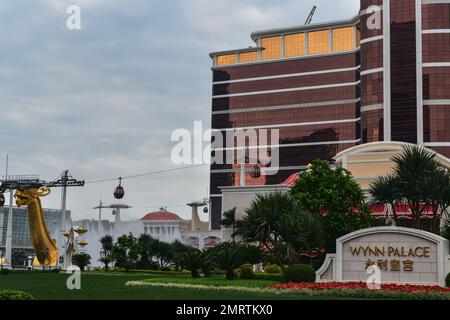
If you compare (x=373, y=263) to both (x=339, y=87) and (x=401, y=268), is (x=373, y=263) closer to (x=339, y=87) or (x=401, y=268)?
(x=401, y=268)

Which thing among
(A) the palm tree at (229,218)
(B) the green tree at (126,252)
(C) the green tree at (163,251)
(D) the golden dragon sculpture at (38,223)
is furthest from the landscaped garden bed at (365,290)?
(D) the golden dragon sculpture at (38,223)

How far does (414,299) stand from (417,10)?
241 ft

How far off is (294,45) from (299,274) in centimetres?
9585

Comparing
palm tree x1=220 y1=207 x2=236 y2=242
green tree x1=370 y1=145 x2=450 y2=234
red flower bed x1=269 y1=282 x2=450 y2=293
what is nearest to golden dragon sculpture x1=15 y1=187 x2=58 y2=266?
palm tree x1=220 y1=207 x2=236 y2=242

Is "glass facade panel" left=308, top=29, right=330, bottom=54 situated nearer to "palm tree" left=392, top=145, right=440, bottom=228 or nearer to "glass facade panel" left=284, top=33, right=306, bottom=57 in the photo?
"glass facade panel" left=284, top=33, right=306, bottom=57

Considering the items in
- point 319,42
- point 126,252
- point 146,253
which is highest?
point 319,42

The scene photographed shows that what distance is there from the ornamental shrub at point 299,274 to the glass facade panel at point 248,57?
97455 mm

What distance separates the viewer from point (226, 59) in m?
130

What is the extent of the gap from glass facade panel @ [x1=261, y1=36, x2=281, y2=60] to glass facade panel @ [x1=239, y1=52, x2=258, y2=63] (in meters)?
1.73

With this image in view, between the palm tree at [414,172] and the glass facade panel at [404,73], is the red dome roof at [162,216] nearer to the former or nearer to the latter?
the glass facade panel at [404,73]

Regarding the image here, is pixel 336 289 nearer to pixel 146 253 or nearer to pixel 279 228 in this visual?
pixel 279 228

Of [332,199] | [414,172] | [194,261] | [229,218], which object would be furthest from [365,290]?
[229,218]
